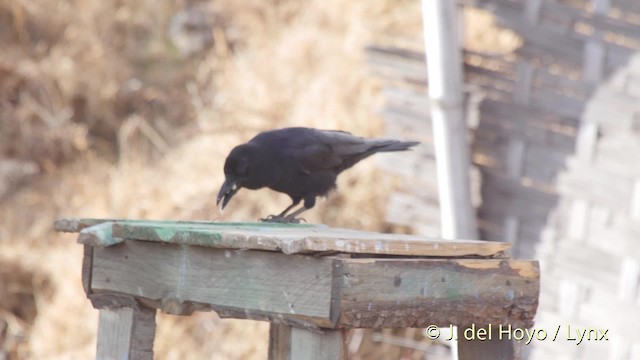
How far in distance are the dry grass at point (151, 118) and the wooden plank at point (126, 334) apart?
3.91 m

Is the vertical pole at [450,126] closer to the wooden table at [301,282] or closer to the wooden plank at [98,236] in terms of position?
the wooden table at [301,282]

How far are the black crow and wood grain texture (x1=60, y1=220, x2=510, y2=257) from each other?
1.39m

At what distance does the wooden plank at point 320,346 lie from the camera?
2.27 metres

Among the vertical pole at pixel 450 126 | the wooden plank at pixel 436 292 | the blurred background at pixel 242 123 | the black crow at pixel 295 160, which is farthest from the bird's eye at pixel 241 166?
the blurred background at pixel 242 123

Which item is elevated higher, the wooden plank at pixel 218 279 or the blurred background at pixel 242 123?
the blurred background at pixel 242 123

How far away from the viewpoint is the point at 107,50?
33.2ft

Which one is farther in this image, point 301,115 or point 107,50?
point 107,50

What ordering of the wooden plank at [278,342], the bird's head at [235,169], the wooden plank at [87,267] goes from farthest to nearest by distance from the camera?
1. the bird's head at [235,169]
2. the wooden plank at [278,342]
3. the wooden plank at [87,267]

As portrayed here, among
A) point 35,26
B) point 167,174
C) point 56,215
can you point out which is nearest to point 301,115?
point 167,174

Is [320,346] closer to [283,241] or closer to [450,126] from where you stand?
[283,241]

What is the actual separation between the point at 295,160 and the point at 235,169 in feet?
0.96

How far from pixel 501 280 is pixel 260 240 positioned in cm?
62

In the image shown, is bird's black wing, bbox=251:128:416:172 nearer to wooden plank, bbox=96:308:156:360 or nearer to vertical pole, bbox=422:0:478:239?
vertical pole, bbox=422:0:478:239

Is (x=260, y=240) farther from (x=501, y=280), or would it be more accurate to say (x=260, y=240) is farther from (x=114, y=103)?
(x=114, y=103)
